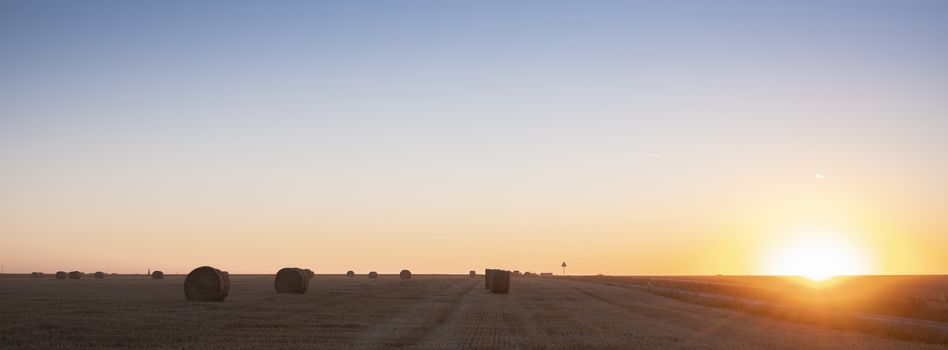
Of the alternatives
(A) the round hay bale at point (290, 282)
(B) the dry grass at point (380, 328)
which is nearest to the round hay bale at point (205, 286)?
(B) the dry grass at point (380, 328)

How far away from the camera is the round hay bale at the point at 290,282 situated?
4988cm

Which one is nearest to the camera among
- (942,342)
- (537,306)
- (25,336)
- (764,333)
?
(25,336)

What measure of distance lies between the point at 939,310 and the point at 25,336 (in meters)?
30.8

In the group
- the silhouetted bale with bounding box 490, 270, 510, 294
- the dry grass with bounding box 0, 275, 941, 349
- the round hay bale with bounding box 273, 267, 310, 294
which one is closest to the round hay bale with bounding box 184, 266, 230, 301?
the dry grass with bounding box 0, 275, 941, 349

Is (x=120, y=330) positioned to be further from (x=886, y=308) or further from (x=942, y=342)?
(x=886, y=308)

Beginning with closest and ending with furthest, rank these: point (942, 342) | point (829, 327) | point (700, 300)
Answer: point (942, 342) → point (829, 327) → point (700, 300)

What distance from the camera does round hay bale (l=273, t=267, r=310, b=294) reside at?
49.9 metres

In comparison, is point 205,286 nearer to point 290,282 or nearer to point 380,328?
point 290,282

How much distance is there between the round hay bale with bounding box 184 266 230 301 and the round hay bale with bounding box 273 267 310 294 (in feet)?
33.7

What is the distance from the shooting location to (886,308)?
35.1m

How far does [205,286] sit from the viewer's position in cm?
3897

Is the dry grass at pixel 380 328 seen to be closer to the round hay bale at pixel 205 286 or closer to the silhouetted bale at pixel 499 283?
the round hay bale at pixel 205 286

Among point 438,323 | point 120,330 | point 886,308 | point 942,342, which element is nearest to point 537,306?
point 438,323

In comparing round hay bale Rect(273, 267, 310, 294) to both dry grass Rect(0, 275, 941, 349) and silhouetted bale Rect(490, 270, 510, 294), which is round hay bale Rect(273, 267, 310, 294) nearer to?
silhouetted bale Rect(490, 270, 510, 294)
